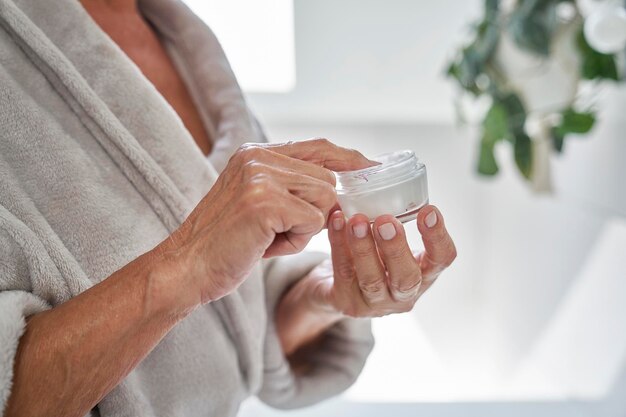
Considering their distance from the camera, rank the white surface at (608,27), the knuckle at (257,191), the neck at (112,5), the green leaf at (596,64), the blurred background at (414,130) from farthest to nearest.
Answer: the blurred background at (414,130) < the green leaf at (596,64) < the white surface at (608,27) < the neck at (112,5) < the knuckle at (257,191)

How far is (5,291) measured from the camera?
47 cm

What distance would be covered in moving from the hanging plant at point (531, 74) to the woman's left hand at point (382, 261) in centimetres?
71

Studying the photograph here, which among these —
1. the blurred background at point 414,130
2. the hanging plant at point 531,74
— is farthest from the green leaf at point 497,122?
the blurred background at point 414,130

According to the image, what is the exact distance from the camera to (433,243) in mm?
576

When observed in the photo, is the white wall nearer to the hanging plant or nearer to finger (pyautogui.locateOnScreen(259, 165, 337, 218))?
the hanging plant

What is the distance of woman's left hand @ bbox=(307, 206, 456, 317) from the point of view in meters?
0.53

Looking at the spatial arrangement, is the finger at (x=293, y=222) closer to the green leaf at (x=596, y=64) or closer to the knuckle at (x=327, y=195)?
the knuckle at (x=327, y=195)

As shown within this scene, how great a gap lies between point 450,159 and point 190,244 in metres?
1.76

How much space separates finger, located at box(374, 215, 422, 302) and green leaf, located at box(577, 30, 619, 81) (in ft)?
2.38

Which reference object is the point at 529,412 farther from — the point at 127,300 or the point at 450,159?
the point at 450,159

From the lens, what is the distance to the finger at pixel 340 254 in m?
0.56

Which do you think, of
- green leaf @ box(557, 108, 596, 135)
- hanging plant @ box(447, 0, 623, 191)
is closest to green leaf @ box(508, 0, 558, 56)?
hanging plant @ box(447, 0, 623, 191)

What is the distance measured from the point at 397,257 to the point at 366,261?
0.10ft

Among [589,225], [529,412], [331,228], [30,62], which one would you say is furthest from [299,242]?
[589,225]
